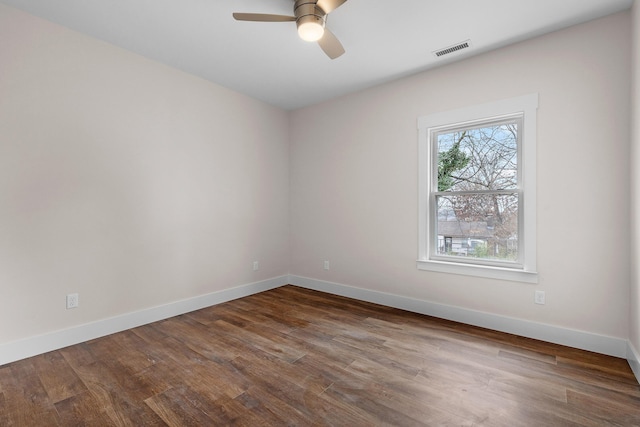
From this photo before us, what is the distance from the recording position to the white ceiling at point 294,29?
7.43ft

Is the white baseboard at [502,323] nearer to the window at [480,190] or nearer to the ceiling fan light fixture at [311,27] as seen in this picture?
the window at [480,190]

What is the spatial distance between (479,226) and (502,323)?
0.95 meters

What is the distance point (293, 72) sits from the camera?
336cm

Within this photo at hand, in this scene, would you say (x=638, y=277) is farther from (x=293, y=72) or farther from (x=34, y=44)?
(x=34, y=44)

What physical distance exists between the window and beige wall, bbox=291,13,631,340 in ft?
0.31

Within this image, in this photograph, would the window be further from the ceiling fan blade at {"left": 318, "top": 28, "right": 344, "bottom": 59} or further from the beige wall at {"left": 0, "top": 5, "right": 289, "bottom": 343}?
the beige wall at {"left": 0, "top": 5, "right": 289, "bottom": 343}

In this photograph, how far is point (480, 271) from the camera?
2967 mm

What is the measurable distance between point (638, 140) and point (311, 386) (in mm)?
2826

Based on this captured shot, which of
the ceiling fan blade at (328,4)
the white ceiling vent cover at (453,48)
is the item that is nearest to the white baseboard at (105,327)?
the ceiling fan blade at (328,4)

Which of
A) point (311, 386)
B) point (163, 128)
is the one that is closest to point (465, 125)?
point (311, 386)

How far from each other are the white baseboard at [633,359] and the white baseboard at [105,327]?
3.76 metres

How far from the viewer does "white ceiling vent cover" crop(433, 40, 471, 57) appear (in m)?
2.74

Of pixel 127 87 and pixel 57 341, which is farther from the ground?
pixel 127 87

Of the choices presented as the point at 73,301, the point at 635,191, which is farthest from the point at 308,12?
the point at 73,301
